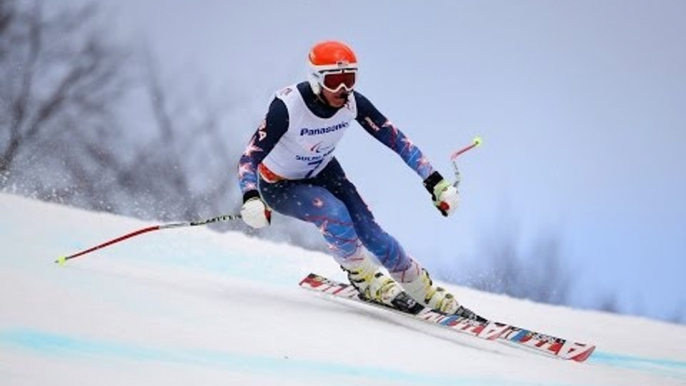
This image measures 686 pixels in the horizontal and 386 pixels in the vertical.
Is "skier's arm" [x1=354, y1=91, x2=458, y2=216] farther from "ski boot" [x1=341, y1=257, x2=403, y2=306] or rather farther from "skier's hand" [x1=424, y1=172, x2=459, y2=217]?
"ski boot" [x1=341, y1=257, x2=403, y2=306]

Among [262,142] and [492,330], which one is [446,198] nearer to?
[492,330]

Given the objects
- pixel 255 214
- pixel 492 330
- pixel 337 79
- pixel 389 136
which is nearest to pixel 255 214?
pixel 255 214

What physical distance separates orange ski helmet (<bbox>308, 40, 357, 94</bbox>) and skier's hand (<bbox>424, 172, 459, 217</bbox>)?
0.65 m

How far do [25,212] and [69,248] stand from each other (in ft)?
Answer: 3.14

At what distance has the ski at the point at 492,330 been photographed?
3.83m

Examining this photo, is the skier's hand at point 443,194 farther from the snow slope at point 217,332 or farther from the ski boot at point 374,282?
the snow slope at point 217,332

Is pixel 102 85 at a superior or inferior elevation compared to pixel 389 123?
inferior

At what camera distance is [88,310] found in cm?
297

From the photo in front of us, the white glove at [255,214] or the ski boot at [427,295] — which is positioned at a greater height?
the white glove at [255,214]

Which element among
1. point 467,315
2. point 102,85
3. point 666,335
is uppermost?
point 467,315

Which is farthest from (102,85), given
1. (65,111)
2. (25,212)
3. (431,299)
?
(431,299)

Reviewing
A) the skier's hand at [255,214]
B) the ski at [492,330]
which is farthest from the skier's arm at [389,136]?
the skier's hand at [255,214]

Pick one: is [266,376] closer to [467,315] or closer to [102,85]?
[467,315]

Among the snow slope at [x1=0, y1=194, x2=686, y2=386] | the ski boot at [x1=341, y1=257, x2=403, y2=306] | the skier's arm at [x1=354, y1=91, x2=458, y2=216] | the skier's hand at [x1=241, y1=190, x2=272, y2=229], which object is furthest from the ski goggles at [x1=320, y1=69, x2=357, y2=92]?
the snow slope at [x1=0, y1=194, x2=686, y2=386]
